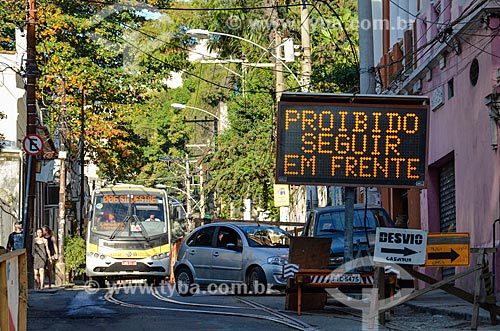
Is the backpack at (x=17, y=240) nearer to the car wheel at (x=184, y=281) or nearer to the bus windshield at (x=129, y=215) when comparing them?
the car wheel at (x=184, y=281)

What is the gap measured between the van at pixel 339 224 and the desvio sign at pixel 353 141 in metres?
4.63

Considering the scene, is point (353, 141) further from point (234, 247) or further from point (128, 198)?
point (128, 198)

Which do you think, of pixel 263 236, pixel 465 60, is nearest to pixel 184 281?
pixel 263 236

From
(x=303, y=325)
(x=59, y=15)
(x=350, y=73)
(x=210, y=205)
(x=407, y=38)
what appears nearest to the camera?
(x=303, y=325)

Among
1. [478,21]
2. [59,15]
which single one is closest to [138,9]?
[59,15]

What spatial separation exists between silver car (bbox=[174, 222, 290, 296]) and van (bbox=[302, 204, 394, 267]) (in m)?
0.85

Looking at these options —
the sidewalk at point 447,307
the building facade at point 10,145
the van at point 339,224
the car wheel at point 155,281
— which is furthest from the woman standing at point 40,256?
the sidewalk at point 447,307

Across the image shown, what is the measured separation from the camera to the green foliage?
126 feet

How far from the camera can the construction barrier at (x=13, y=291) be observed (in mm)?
7879

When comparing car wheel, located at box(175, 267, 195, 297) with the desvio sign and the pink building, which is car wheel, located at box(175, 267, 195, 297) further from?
the desvio sign

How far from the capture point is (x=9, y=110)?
36.9m

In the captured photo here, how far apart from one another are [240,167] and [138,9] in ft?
24.5

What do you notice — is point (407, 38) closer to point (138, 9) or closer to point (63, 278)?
point (63, 278)

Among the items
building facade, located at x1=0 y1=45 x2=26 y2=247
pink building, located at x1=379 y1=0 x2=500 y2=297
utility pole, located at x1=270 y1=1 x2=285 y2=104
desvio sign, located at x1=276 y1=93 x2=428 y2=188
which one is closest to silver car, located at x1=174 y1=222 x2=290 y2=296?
pink building, located at x1=379 y1=0 x2=500 y2=297
